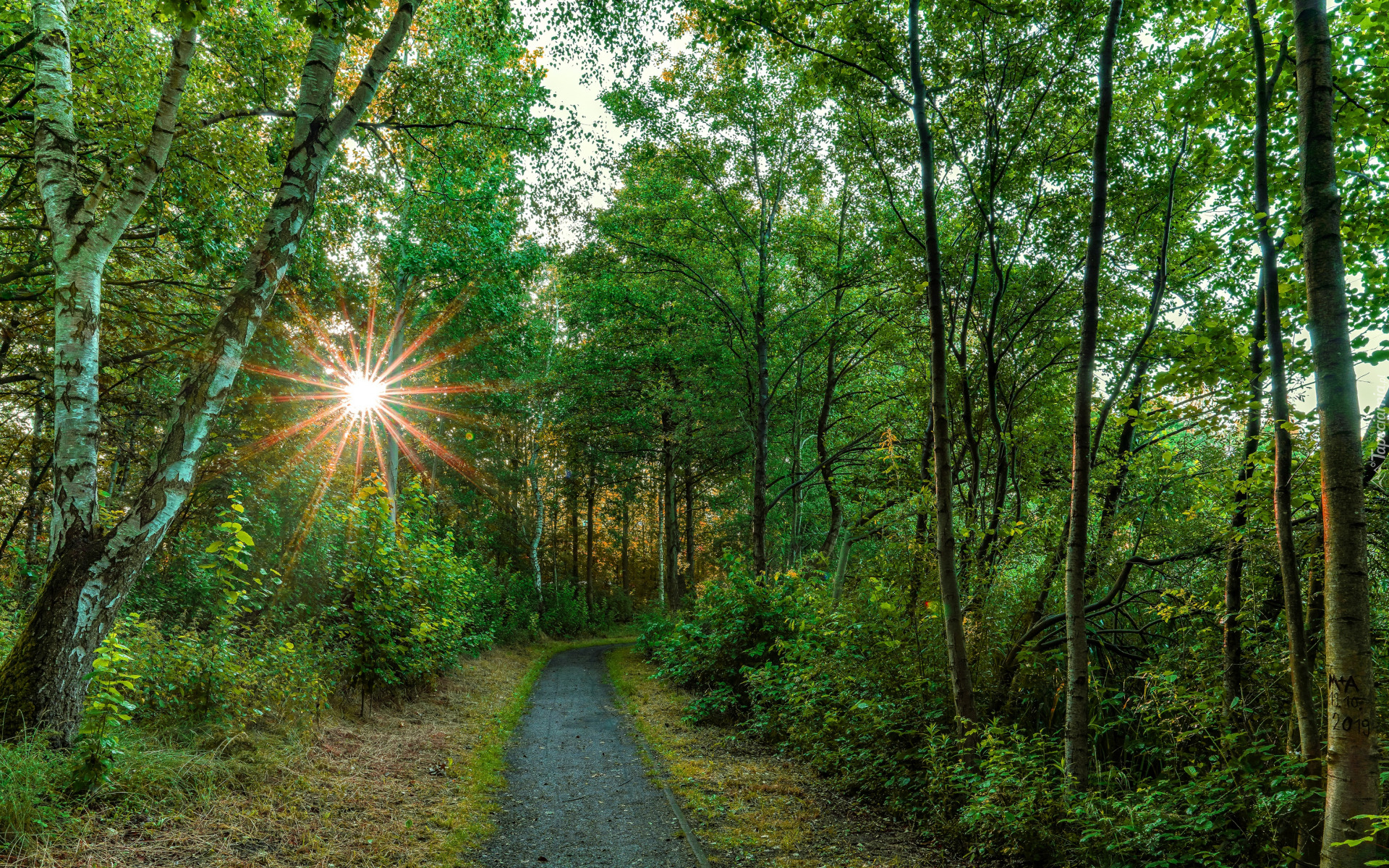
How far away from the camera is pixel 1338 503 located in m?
2.45

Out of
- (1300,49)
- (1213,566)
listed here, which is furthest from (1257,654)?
(1300,49)

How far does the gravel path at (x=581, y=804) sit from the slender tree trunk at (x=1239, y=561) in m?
3.99

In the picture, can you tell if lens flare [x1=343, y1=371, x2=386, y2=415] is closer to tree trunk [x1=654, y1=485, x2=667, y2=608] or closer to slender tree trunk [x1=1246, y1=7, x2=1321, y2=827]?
tree trunk [x1=654, y1=485, x2=667, y2=608]

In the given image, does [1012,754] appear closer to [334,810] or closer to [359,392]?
[334,810]

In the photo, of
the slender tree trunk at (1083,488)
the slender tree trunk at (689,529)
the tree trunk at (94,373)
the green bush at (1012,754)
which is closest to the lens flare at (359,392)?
the tree trunk at (94,373)

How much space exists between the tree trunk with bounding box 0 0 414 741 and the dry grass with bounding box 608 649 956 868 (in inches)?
185

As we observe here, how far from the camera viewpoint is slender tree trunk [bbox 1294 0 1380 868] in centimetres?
239

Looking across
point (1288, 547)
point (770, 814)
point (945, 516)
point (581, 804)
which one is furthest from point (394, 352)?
point (1288, 547)

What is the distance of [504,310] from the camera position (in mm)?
17734

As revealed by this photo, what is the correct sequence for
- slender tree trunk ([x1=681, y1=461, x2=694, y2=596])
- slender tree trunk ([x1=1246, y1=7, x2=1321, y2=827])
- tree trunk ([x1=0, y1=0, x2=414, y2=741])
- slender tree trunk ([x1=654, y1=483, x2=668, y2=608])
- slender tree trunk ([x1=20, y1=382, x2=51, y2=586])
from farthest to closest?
slender tree trunk ([x1=654, y1=483, x2=668, y2=608]), slender tree trunk ([x1=681, y1=461, x2=694, y2=596]), slender tree trunk ([x1=20, y1=382, x2=51, y2=586]), tree trunk ([x1=0, y1=0, x2=414, y2=741]), slender tree trunk ([x1=1246, y1=7, x2=1321, y2=827])

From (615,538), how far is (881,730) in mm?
31429

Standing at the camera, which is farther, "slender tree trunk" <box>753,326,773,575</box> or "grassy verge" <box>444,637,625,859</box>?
"slender tree trunk" <box>753,326,773,575</box>

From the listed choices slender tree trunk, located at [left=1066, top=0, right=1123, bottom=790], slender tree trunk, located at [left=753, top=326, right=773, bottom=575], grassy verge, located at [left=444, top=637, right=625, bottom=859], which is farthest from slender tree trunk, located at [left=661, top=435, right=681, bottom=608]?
slender tree trunk, located at [left=1066, top=0, right=1123, bottom=790]

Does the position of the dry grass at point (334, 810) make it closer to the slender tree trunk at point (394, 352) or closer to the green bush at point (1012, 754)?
the green bush at point (1012, 754)
